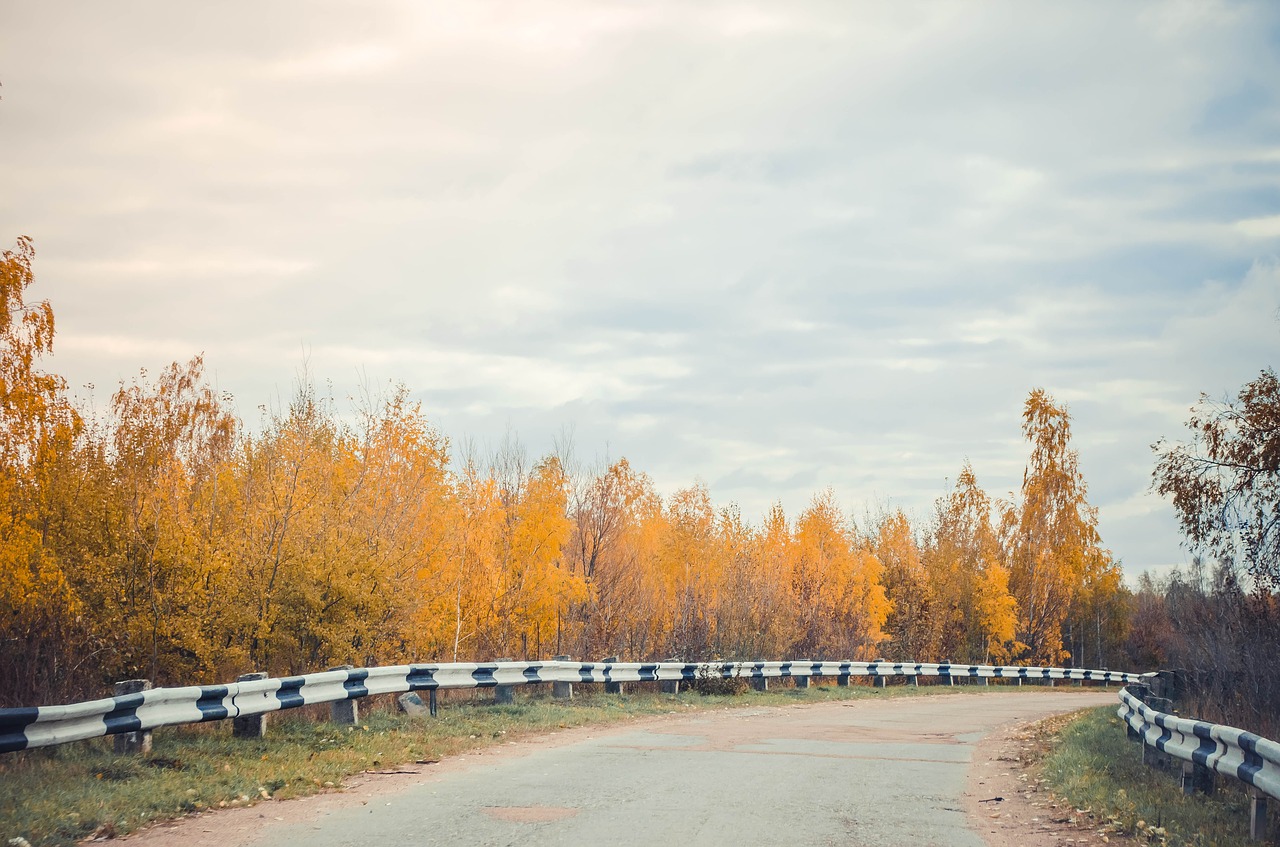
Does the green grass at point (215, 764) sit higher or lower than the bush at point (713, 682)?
higher

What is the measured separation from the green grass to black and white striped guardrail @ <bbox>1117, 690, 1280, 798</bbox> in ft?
26.3

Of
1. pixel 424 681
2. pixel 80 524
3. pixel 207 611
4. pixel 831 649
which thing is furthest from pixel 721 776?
pixel 831 649

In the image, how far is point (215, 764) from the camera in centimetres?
1072

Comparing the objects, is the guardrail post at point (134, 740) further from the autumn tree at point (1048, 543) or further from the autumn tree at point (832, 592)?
the autumn tree at point (1048, 543)

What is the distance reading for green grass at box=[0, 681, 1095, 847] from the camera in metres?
8.27

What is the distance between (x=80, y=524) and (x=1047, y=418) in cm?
5071

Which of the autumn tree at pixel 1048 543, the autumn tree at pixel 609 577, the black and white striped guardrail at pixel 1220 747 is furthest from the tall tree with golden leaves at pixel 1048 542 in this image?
the black and white striped guardrail at pixel 1220 747

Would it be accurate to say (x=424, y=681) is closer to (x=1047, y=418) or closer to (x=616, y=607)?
(x=616, y=607)

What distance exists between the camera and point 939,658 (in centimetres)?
5409

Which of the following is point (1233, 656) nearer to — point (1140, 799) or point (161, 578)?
point (1140, 799)

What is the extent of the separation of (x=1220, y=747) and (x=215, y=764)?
953 cm

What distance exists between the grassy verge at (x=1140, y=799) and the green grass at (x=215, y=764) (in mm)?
7202

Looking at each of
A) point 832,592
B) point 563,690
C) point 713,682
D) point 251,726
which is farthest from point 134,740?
point 832,592

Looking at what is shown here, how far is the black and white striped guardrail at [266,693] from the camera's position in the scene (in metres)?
8.84
